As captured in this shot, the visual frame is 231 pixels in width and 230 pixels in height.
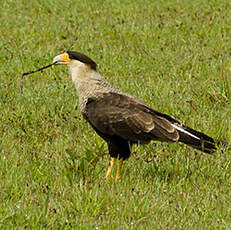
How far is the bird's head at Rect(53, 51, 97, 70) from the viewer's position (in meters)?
6.03

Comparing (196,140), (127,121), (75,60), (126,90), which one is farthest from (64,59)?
(126,90)

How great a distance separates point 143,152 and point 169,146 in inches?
11.4

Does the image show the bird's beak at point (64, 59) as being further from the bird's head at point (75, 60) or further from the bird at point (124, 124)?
the bird at point (124, 124)

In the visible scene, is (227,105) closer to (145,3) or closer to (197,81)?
(197,81)

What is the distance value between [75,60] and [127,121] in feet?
3.22

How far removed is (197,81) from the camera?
8547 mm

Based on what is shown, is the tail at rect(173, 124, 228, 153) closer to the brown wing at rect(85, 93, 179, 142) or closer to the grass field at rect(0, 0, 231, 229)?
the brown wing at rect(85, 93, 179, 142)

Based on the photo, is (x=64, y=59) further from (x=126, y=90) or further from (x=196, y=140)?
(x=126, y=90)

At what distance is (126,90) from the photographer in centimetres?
802

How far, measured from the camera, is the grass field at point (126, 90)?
4863 millimetres

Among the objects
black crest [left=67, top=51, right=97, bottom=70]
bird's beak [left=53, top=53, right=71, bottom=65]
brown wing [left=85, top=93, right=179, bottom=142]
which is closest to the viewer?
brown wing [left=85, top=93, right=179, bottom=142]

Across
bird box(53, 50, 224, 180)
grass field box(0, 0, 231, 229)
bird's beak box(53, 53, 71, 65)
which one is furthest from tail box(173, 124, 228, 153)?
bird's beak box(53, 53, 71, 65)

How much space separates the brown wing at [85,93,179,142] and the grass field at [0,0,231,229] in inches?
14.4

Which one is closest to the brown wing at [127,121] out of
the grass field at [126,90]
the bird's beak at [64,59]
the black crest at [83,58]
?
the grass field at [126,90]
